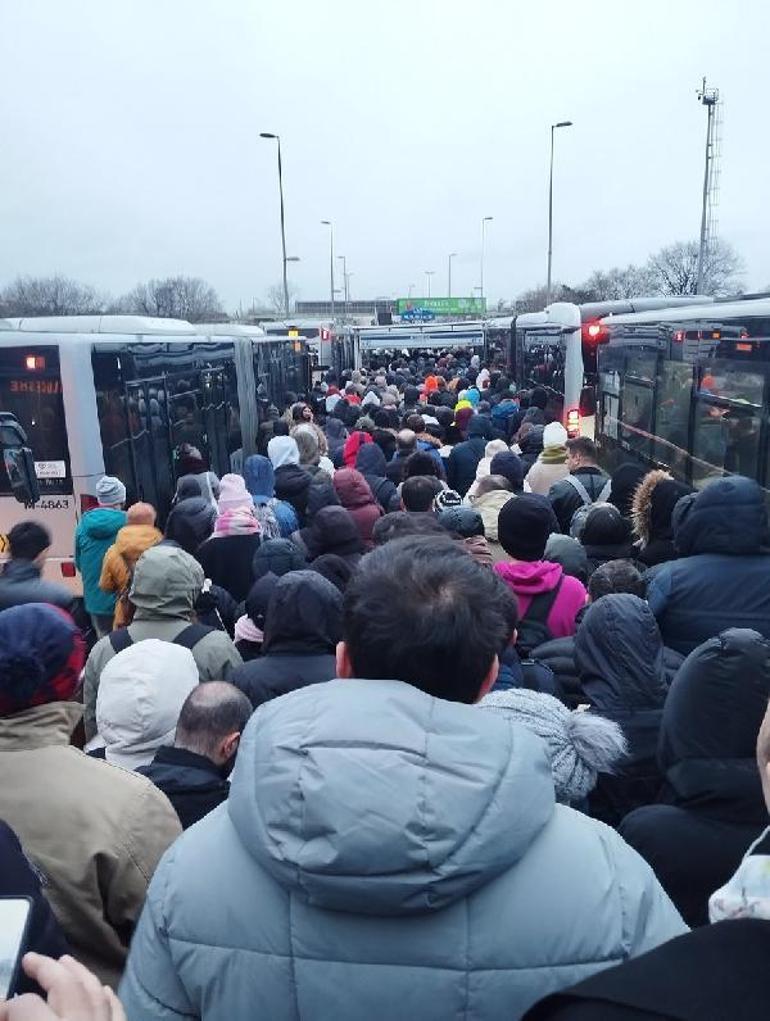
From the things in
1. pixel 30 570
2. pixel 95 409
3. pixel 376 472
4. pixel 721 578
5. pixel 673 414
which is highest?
pixel 95 409

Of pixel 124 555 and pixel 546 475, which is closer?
pixel 124 555

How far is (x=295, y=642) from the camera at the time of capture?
393 cm

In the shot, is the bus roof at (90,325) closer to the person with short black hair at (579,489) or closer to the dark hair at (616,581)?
the person with short black hair at (579,489)

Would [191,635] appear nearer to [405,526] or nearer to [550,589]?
[405,526]

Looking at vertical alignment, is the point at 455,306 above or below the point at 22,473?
above

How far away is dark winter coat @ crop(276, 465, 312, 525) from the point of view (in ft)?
26.4

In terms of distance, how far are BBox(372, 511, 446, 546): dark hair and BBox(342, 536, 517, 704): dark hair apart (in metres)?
3.29

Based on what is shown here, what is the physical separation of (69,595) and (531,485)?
4646 mm

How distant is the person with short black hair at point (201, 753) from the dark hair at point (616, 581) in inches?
80.7

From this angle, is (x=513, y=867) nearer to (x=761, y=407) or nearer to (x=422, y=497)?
(x=422, y=497)

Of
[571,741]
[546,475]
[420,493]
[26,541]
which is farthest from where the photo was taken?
[546,475]

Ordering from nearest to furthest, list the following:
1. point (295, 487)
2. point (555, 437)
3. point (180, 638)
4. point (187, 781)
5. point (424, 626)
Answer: point (424, 626) → point (187, 781) → point (180, 638) → point (295, 487) → point (555, 437)

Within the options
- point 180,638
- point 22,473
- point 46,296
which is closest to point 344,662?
point 180,638

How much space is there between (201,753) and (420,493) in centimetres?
374
